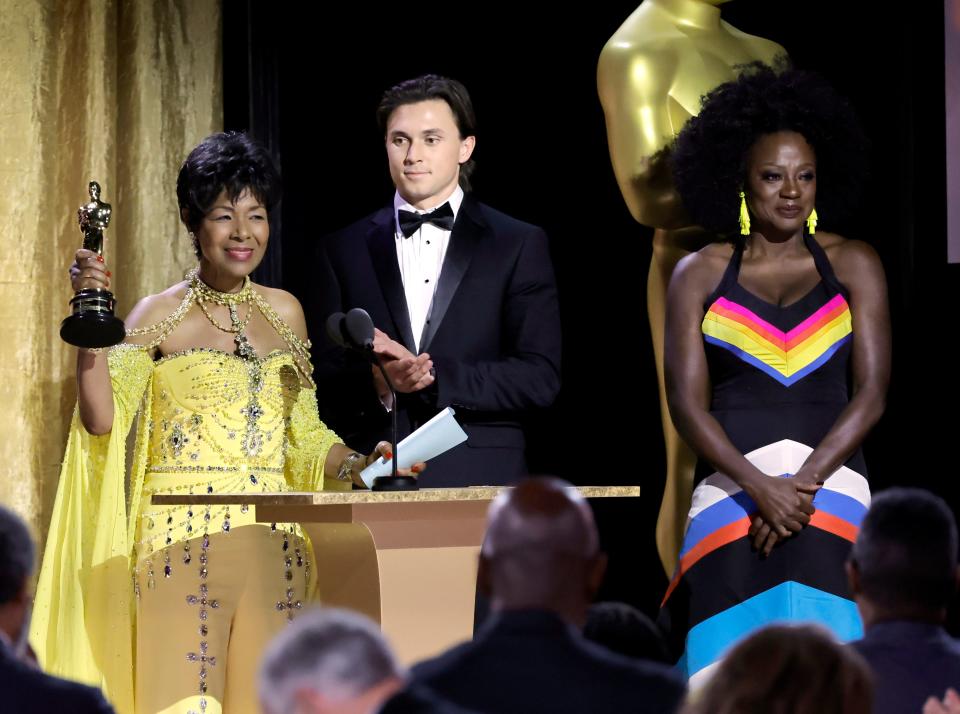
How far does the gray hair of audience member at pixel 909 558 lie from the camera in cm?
233

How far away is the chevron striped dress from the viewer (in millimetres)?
3730

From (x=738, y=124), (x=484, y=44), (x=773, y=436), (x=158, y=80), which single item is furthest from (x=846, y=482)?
(x=158, y=80)

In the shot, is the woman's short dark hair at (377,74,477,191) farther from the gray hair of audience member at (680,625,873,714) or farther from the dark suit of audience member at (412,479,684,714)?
the gray hair of audience member at (680,625,873,714)

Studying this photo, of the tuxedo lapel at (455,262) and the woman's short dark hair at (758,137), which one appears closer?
the woman's short dark hair at (758,137)

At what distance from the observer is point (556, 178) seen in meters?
5.47

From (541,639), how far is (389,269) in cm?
262

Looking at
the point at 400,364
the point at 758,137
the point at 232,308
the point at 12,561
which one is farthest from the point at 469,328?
the point at 12,561

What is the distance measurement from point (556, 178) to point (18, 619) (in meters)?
3.57

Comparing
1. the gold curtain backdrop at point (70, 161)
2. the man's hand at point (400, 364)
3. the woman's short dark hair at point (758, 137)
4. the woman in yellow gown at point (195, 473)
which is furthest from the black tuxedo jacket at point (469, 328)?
the gold curtain backdrop at point (70, 161)

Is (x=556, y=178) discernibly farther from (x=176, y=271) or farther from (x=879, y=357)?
(x=879, y=357)

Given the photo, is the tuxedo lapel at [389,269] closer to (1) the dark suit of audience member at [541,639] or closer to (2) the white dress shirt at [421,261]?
(2) the white dress shirt at [421,261]

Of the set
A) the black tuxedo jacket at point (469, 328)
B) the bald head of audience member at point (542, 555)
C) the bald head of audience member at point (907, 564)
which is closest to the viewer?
the bald head of audience member at point (542, 555)

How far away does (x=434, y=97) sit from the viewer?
4.41 meters

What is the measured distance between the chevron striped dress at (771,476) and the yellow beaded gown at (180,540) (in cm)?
107
